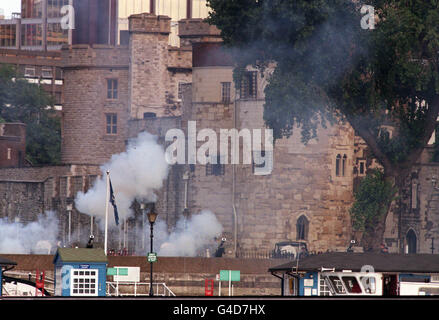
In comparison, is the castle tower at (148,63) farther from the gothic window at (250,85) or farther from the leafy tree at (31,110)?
the gothic window at (250,85)

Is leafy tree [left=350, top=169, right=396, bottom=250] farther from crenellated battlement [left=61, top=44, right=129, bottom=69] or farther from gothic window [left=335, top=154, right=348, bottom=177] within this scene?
crenellated battlement [left=61, top=44, right=129, bottom=69]

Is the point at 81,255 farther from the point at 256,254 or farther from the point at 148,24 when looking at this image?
the point at 148,24

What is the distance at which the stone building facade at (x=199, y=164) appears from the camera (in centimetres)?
A: 5812

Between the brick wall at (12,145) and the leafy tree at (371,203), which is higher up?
the brick wall at (12,145)

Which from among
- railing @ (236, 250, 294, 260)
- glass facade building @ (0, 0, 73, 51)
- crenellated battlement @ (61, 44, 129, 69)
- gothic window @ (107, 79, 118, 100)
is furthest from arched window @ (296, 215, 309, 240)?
glass facade building @ (0, 0, 73, 51)

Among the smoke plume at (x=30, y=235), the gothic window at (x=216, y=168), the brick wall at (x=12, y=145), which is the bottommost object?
the smoke plume at (x=30, y=235)

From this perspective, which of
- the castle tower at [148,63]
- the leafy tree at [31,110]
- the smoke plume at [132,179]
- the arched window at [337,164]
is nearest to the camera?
the arched window at [337,164]

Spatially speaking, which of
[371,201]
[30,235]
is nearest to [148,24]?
[30,235]

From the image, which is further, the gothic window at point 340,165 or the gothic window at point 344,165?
the gothic window at point 344,165

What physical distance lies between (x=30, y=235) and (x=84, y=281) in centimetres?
4453

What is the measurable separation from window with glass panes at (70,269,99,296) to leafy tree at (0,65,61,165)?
61171 mm

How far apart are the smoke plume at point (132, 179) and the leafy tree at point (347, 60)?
23158mm

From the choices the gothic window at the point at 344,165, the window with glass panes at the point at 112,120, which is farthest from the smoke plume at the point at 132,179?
the gothic window at the point at 344,165
